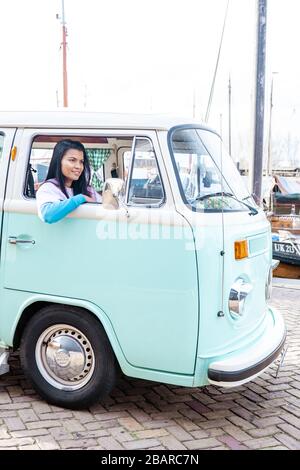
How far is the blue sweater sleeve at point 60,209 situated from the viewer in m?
3.57

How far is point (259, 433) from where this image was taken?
3590 millimetres

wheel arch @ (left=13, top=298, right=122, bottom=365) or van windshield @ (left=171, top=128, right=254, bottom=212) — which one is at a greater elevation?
van windshield @ (left=171, top=128, right=254, bottom=212)

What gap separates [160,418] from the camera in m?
3.77

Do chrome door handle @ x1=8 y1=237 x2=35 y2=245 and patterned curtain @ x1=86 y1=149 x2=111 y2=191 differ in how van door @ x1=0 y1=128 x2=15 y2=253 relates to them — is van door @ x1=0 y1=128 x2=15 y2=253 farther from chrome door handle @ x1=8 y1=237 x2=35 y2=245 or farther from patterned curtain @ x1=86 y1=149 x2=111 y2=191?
patterned curtain @ x1=86 y1=149 x2=111 y2=191

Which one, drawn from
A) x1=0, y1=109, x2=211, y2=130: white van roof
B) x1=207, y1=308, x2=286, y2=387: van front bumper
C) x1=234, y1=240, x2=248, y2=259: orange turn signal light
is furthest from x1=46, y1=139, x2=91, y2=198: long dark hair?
x1=207, y1=308, x2=286, y2=387: van front bumper

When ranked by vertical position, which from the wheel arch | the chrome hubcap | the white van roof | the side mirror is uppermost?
the white van roof

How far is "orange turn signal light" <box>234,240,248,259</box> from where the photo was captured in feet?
11.7

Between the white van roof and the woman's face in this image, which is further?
the woman's face

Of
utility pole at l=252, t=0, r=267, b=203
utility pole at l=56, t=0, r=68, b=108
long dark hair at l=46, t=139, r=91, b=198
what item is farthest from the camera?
utility pole at l=56, t=0, r=68, b=108

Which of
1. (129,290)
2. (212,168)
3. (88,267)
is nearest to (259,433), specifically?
(129,290)

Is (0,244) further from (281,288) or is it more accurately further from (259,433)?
(281,288)

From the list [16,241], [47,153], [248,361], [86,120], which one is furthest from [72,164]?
[248,361]

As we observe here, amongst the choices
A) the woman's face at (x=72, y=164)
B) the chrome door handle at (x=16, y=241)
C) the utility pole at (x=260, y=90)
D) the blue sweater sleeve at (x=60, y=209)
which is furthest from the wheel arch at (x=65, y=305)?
the utility pole at (x=260, y=90)

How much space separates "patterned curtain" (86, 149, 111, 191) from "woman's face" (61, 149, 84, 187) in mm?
132
